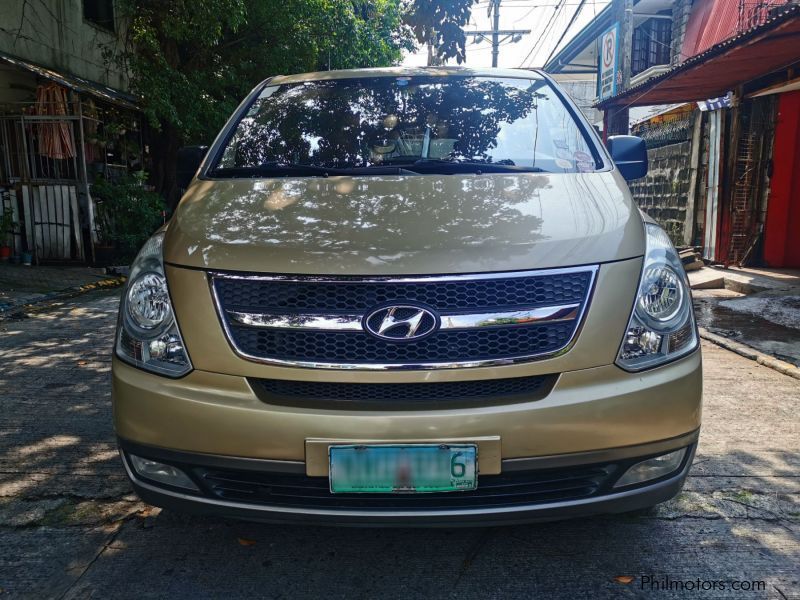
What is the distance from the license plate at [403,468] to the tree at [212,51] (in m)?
8.91

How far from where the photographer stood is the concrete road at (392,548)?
2059mm

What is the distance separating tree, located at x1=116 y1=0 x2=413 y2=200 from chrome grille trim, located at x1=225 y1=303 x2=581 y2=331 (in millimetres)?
8638

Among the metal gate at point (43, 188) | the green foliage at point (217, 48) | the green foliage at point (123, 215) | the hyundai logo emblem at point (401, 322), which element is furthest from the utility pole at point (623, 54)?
the hyundai logo emblem at point (401, 322)

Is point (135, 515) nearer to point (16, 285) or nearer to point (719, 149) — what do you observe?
point (16, 285)

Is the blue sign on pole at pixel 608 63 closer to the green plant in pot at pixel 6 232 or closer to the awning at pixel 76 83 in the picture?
the awning at pixel 76 83

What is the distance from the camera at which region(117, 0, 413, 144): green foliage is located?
10.1m

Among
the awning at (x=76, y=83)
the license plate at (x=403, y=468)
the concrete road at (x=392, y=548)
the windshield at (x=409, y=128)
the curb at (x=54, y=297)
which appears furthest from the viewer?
the awning at (x=76, y=83)

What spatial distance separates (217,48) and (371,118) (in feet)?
33.1

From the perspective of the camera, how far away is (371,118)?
10.2 ft

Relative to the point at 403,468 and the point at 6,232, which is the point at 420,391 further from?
the point at 6,232

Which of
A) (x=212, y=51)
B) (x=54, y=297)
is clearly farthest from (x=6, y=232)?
(x=212, y=51)

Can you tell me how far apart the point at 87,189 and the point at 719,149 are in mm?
9411

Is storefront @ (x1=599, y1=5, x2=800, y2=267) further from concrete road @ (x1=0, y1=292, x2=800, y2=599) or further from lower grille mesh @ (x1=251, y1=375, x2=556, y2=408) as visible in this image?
lower grille mesh @ (x1=251, y1=375, x2=556, y2=408)

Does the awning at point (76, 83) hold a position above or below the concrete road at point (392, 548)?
above
